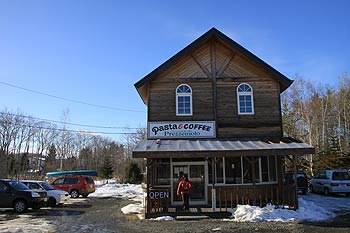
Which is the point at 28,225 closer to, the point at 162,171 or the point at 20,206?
the point at 20,206

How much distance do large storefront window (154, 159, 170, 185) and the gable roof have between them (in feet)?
13.6

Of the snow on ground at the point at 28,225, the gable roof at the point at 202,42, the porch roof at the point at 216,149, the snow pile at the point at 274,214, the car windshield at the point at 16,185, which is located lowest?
A: the snow on ground at the point at 28,225

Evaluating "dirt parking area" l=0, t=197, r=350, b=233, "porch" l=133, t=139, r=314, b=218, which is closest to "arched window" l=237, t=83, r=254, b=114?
"porch" l=133, t=139, r=314, b=218

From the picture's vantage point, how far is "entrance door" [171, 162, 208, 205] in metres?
17.3

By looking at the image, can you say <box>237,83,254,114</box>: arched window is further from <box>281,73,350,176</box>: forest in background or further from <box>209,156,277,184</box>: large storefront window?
<box>281,73,350,176</box>: forest in background

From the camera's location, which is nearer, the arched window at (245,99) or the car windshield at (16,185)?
the car windshield at (16,185)

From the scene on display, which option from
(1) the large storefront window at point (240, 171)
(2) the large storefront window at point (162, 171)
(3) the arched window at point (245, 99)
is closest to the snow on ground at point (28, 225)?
(2) the large storefront window at point (162, 171)

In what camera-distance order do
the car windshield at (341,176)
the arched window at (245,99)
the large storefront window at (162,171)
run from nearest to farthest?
the large storefront window at (162,171) < the arched window at (245,99) < the car windshield at (341,176)

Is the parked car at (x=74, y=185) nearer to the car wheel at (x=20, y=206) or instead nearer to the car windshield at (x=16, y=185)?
the car windshield at (x=16, y=185)


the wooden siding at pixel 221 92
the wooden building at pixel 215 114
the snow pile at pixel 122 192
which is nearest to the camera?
the wooden building at pixel 215 114

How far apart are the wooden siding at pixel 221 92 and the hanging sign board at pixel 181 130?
0.30m

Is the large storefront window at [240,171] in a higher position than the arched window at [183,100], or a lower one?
lower

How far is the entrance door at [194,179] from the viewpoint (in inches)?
680

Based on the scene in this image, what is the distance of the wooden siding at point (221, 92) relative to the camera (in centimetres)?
1766
